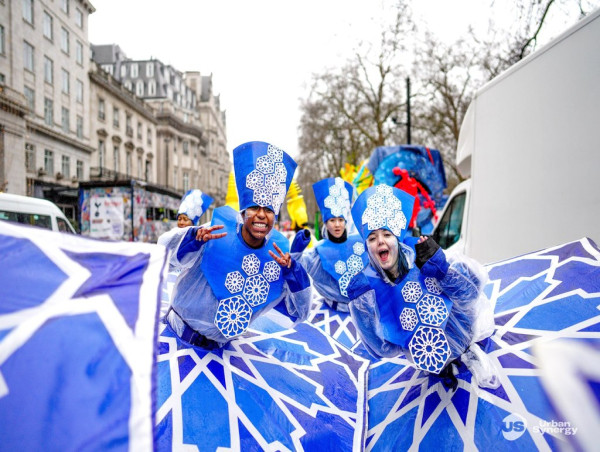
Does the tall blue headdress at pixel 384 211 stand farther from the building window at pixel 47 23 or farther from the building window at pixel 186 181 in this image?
the building window at pixel 186 181

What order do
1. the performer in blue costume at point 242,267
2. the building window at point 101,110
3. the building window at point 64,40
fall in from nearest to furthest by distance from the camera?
1. the performer in blue costume at point 242,267
2. the building window at point 64,40
3. the building window at point 101,110

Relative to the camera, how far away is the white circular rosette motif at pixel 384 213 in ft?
8.93

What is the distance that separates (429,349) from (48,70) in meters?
12.7

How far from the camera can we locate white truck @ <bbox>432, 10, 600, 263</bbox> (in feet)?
11.5

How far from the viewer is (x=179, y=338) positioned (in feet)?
9.68

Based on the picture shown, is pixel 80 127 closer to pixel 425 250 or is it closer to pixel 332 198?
pixel 332 198

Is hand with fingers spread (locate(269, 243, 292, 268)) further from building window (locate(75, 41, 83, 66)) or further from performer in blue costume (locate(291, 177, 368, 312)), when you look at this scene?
building window (locate(75, 41, 83, 66))

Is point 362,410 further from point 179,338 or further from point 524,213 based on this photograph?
point 524,213

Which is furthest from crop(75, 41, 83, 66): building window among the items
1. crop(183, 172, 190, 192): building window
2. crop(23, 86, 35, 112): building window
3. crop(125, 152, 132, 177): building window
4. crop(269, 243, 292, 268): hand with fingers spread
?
crop(183, 172, 190, 192): building window

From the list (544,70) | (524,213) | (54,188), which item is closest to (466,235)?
(524,213)

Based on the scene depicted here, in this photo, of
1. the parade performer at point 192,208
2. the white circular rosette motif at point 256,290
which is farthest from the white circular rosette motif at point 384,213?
the parade performer at point 192,208

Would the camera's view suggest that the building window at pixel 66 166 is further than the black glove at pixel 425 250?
Yes

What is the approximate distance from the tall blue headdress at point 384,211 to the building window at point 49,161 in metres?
16.1

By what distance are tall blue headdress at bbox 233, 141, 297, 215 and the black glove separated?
0.99 meters
